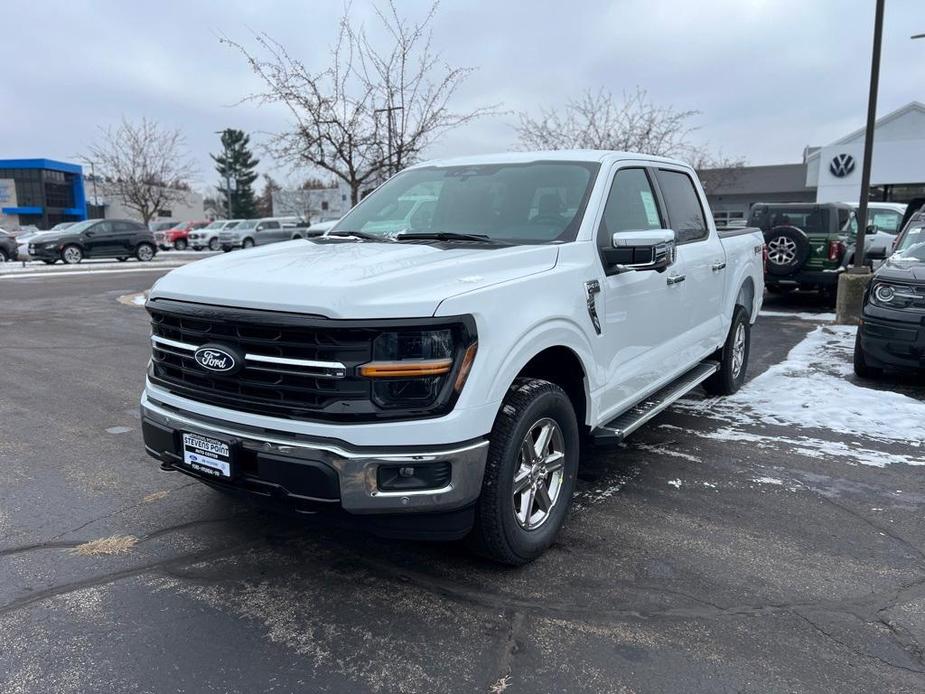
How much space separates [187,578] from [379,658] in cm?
113

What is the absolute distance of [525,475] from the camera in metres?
3.35

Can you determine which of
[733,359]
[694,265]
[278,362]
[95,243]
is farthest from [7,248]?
[278,362]

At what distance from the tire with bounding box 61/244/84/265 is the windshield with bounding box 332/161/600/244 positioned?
24.8 m

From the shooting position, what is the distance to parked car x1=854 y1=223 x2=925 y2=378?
6.54 m

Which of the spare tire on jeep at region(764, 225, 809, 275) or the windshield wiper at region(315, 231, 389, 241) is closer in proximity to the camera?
the windshield wiper at region(315, 231, 389, 241)

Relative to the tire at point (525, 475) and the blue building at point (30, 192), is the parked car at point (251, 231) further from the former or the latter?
the tire at point (525, 475)

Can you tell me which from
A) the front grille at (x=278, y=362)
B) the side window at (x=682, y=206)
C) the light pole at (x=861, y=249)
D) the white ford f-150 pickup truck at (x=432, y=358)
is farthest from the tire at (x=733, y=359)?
the light pole at (x=861, y=249)

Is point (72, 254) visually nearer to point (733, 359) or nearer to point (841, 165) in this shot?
point (733, 359)

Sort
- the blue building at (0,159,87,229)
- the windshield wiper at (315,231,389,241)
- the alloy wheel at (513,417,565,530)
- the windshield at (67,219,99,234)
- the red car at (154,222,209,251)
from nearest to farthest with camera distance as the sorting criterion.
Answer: the alloy wheel at (513,417,565,530)
the windshield wiper at (315,231,389,241)
the windshield at (67,219,99,234)
the red car at (154,222,209,251)
the blue building at (0,159,87,229)

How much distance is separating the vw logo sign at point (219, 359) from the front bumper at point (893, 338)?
20.1 feet

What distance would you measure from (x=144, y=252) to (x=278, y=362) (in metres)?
28.1

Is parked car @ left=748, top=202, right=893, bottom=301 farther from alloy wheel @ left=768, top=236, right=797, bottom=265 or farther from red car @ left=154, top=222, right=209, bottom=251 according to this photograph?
red car @ left=154, top=222, right=209, bottom=251

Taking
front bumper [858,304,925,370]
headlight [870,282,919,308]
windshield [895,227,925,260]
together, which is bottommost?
front bumper [858,304,925,370]

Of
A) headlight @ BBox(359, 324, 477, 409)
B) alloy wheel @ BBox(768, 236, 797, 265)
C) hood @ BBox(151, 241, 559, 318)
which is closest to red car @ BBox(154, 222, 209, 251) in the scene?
alloy wheel @ BBox(768, 236, 797, 265)
